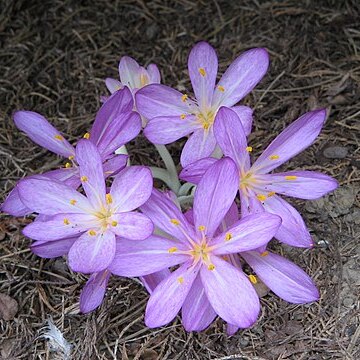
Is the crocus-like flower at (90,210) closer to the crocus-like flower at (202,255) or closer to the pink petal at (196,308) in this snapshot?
the crocus-like flower at (202,255)

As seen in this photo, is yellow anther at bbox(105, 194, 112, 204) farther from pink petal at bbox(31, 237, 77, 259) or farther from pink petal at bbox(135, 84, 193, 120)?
pink petal at bbox(135, 84, 193, 120)

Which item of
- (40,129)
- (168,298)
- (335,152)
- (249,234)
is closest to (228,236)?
(249,234)

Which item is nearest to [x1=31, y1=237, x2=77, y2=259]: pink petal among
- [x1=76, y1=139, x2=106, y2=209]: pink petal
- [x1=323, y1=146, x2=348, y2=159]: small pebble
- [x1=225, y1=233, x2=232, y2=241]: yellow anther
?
[x1=76, y1=139, x2=106, y2=209]: pink petal

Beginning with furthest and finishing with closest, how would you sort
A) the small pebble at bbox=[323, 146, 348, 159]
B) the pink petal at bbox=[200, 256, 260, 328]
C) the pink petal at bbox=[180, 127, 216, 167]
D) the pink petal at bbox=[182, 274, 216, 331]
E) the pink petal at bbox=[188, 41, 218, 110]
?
the small pebble at bbox=[323, 146, 348, 159], the pink petal at bbox=[188, 41, 218, 110], the pink petal at bbox=[180, 127, 216, 167], the pink petal at bbox=[182, 274, 216, 331], the pink petal at bbox=[200, 256, 260, 328]

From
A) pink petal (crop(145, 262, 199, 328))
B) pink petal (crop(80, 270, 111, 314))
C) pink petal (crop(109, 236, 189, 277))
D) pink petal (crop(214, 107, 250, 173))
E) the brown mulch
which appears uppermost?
pink petal (crop(214, 107, 250, 173))

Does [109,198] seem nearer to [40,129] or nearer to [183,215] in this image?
[183,215]

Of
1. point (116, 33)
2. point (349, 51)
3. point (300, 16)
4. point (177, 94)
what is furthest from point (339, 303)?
point (116, 33)
